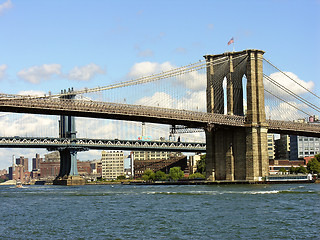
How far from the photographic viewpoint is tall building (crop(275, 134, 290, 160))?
14675 centimetres

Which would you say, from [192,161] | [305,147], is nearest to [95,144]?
[305,147]

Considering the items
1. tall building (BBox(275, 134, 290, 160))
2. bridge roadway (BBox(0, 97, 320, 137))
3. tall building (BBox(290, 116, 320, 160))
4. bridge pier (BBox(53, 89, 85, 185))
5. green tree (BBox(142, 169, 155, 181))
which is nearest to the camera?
bridge roadway (BBox(0, 97, 320, 137))

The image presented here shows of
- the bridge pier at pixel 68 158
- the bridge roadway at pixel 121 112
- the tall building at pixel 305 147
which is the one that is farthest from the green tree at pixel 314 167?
the bridge pier at pixel 68 158

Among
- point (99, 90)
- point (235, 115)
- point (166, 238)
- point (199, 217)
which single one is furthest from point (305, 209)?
point (235, 115)

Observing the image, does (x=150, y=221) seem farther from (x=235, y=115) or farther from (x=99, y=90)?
(x=235, y=115)

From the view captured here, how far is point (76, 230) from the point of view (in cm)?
2644

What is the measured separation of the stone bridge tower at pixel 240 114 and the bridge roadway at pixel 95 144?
149 ft

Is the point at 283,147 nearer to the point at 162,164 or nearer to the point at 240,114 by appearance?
the point at 162,164

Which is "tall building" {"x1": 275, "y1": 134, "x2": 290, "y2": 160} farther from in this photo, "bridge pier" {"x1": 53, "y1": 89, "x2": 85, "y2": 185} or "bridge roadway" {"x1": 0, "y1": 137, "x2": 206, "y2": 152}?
"bridge pier" {"x1": 53, "y1": 89, "x2": 85, "y2": 185}

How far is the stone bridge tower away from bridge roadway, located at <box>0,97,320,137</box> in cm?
182

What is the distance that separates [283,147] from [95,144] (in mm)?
51885

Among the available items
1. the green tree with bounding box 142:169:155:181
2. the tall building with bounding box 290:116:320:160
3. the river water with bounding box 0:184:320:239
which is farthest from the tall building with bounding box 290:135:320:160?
the river water with bounding box 0:184:320:239

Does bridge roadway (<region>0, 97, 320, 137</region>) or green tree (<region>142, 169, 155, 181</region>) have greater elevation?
bridge roadway (<region>0, 97, 320, 137</region>)

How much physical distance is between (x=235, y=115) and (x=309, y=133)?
16763 millimetres
